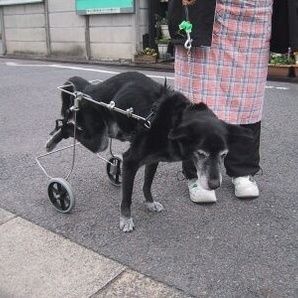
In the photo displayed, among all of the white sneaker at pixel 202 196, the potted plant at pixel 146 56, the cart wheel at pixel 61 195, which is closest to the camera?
the cart wheel at pixel 61 195

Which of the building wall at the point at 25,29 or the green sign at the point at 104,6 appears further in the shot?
the building wall at the point at 25,29

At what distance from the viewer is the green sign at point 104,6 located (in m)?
12.1

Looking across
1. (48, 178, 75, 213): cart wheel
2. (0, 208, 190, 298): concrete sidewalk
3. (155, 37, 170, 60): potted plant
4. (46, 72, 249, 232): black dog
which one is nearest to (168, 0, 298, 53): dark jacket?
(46, 72, 249, 232): black dog

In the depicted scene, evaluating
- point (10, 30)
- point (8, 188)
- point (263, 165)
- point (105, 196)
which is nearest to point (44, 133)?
point (8, 188)

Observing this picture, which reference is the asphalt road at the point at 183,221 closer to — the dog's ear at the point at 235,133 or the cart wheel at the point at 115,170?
the cart wheel at the point at 115,170

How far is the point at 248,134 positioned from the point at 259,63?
924 mm

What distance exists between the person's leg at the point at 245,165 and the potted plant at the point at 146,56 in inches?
329

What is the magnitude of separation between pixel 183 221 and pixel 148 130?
0.80m

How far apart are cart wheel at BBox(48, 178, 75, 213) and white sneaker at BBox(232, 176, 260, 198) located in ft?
4.08

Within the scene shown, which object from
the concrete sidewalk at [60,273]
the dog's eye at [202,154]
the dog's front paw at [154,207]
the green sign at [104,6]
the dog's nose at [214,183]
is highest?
the green sign at [104,6]

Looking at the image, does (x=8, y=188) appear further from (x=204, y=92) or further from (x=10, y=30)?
(x=10, y=30)

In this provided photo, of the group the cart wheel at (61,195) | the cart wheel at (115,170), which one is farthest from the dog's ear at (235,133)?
the cart wheel at (115,170)

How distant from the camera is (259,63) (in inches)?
138

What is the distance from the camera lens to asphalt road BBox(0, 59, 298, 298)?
9.11 feet
